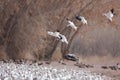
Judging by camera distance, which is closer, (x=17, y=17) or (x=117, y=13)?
(x=17, y=17)

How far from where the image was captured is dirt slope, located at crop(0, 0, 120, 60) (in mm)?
18500

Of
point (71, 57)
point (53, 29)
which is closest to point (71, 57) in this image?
point (71, 57)

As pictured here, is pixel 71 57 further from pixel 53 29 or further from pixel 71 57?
pixel 53 29

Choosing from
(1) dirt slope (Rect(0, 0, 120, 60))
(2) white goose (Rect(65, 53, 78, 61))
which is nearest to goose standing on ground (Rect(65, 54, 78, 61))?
(2) white goose (Rect(65, 53, 78, 61))

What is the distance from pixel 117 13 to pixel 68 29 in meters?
2.19

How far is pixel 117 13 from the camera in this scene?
20.5 m

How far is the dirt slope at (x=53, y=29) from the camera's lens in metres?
18.5

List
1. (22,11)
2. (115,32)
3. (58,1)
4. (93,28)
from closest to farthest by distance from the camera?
(22,11)
(58,1)
(93,28)
(115,32)

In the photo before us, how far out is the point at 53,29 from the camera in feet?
65.7

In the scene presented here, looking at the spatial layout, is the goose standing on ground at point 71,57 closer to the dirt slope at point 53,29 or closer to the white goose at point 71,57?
the white goose at point 71,57

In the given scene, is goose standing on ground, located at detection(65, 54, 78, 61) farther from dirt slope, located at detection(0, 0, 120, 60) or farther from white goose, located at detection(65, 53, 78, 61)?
dirt slope, located at detection(0, 0, 120, 60)

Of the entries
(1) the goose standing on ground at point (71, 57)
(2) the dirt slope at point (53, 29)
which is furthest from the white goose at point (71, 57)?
(2) the dirt slope at point (53, 29)

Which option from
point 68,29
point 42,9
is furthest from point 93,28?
point 42,9

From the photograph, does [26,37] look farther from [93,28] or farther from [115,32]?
[115,32]
